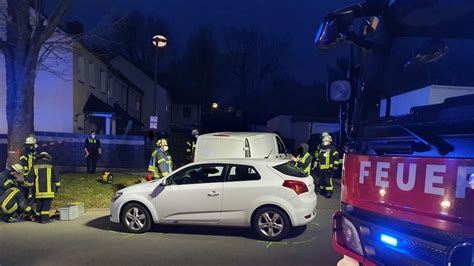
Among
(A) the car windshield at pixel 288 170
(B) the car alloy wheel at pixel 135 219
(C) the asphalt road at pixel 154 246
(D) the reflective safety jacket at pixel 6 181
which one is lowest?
(C) the asphalt road at pixel 154 246

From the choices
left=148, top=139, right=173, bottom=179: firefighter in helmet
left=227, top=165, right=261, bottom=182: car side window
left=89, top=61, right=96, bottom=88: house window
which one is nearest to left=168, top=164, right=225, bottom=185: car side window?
left=227, top=165, right=261, bottom=182: car side window

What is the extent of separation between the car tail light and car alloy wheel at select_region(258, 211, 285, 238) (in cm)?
55

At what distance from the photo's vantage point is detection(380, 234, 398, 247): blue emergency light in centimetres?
276

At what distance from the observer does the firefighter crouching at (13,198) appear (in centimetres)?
886

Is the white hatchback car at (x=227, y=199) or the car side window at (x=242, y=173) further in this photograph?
the car side window at (x=242, y=173)

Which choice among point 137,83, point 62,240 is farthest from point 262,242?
point 137,83

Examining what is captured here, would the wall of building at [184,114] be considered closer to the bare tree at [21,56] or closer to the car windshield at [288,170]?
the bare tree at [21,56]

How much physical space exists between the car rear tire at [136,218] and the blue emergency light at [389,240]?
19.4ft

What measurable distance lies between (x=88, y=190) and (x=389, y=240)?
1071 cm

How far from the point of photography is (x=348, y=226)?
129 inches

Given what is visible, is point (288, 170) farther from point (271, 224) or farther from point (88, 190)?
point (88, 190)

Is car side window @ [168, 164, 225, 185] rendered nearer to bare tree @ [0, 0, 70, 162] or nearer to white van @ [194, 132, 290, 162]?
white van @ [194, 132, 290, 162]

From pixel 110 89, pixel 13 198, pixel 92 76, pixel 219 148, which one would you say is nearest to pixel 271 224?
pixel 219 148

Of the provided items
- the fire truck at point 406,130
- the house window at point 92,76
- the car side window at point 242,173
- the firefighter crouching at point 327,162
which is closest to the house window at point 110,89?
the house window at point 92,76
